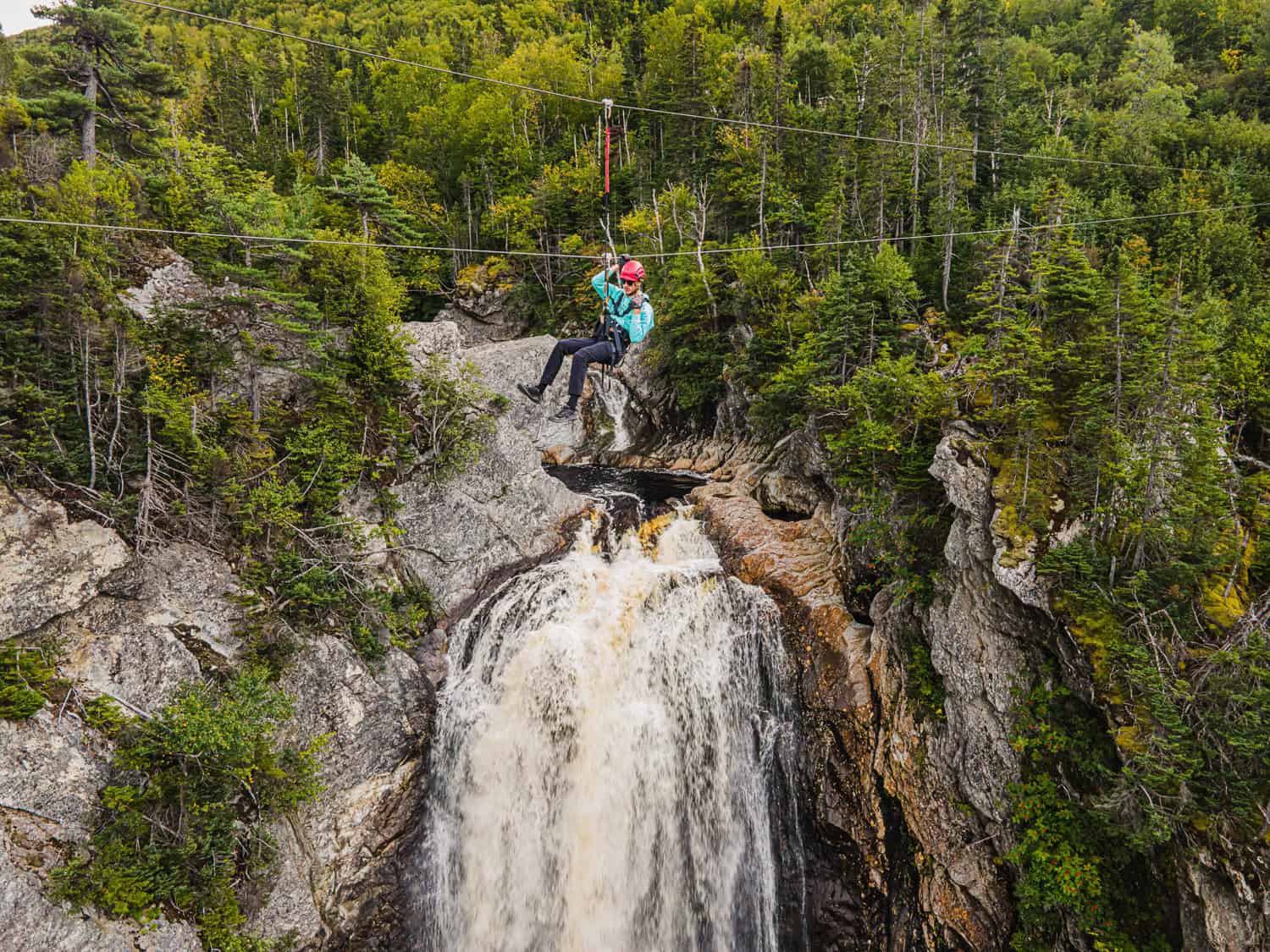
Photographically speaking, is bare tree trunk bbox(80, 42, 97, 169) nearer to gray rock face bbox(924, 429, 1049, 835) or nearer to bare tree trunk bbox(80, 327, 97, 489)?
bare tree trunk bbox(80, 327, 97, 489)

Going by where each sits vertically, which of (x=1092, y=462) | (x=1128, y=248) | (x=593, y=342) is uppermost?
(x=1128, y=248)

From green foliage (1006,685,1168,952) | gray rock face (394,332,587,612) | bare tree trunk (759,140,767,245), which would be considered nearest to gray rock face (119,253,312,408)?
gray rock face (394,332,587,612)

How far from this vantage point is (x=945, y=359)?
626 inches

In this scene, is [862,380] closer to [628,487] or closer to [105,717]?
[628,487]

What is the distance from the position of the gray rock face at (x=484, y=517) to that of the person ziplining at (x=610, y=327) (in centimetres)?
555

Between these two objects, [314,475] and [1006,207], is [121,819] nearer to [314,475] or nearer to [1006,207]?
[314,475]

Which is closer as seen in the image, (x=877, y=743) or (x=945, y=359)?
(x=877, y=743)

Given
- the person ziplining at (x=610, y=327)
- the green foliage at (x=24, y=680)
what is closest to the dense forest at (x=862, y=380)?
the green foliage at (x=24, y=680)

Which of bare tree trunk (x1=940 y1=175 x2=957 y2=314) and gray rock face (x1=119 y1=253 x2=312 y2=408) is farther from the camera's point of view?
bare tree trunk (x1=940 y1=175 x2=957 y2=314)

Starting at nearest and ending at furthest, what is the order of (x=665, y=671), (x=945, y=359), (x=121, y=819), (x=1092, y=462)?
1. (x=121, y=819)
2. (x=1092, y=462)
3. (x=665, y=671)
4. (x=945, y=359)

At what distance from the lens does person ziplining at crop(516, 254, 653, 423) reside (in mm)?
10312

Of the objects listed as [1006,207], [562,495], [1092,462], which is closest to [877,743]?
[1092,462]

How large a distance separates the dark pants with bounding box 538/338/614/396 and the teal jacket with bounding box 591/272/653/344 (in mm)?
484

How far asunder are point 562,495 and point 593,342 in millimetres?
6731
